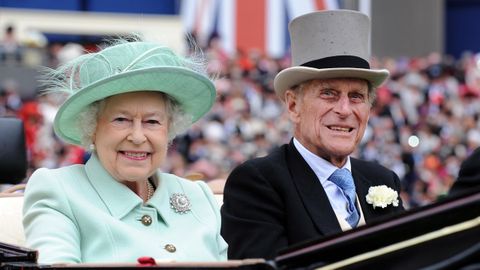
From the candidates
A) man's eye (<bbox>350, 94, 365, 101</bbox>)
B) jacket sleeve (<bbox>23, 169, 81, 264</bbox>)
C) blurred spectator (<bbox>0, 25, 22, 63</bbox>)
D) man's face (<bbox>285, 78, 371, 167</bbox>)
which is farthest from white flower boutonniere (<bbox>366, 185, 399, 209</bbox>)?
blurred spectator (<bbox>0, 25, 22, 63</bbox>)

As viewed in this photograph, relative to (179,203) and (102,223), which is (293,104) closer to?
(179,203)

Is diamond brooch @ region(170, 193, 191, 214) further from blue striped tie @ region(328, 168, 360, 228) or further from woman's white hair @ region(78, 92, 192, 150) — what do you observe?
blue striped tie @ region(328, 168, 360, 228)

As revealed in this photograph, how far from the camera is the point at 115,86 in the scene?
3375mm

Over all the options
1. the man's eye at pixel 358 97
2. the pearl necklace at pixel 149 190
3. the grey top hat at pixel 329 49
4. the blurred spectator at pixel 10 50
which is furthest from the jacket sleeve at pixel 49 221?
the blurred spectator at pixel 10 50

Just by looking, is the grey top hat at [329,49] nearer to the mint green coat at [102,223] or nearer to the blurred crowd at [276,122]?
the mint green coat at [102,223]

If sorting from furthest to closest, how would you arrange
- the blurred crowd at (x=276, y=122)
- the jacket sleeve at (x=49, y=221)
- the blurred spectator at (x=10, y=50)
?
the blurred spectator at (x=10, y=50) < the blurred crowd at (x=276, y=122) < the jacket sleeve at (x=49, y=221)

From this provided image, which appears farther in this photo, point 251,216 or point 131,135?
point 251,216

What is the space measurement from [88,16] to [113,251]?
18.9m

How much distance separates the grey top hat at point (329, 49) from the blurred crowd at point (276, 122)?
7365 mm

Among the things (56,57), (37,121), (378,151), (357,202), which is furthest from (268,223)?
(56,57)

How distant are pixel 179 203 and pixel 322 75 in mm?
648

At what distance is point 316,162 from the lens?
3883mm

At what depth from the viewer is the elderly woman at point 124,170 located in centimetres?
Answer: 332

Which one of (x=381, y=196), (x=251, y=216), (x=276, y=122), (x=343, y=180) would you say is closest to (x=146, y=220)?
(x=251, y=216)
